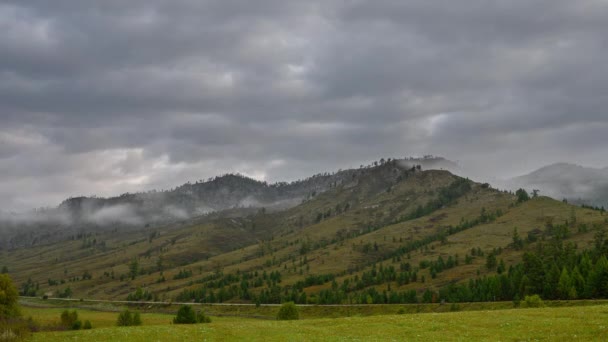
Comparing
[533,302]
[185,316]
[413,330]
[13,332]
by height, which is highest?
[13,332]

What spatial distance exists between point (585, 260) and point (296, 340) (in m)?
142

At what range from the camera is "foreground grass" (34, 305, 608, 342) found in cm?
4638

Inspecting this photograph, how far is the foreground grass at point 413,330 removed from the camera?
4638 cm

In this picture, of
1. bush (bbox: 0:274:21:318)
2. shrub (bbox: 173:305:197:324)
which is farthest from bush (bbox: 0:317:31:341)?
bush (bbox: 0:274:21:318)

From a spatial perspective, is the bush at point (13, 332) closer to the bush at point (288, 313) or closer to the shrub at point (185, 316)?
the shrub at point (185, 316)

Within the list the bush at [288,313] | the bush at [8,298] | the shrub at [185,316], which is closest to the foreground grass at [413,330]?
the shrub at [185,316]

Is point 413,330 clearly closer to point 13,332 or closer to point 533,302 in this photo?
point 13,332

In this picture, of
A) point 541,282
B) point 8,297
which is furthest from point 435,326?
point 541,282

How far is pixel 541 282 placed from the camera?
511 feet

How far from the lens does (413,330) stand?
5194cm

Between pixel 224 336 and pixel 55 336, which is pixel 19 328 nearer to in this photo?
pixel 55 336

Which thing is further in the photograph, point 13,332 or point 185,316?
point 185,316

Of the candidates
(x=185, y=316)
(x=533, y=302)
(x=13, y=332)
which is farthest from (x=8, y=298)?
(x=533, y=302)

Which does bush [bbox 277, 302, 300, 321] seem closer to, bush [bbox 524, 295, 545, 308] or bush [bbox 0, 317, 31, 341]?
bush [bbox 524, 295, 545, 308]
